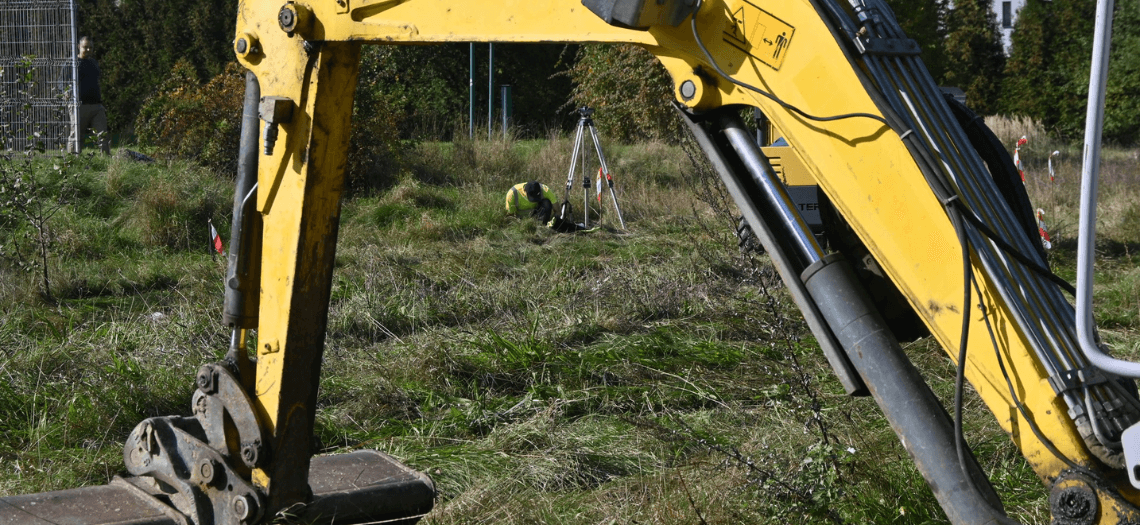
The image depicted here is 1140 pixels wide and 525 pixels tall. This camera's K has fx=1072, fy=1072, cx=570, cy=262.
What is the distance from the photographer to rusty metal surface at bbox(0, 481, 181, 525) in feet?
12.4

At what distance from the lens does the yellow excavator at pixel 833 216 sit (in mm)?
1999

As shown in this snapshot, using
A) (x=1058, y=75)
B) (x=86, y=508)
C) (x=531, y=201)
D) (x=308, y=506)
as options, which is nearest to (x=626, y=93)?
(x=531, y=201)

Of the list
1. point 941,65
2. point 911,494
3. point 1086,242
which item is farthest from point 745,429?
point 941,65

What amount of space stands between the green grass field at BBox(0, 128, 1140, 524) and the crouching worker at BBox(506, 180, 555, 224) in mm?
995

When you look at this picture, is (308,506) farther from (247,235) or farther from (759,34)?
(759,34)

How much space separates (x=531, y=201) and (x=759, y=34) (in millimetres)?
10728

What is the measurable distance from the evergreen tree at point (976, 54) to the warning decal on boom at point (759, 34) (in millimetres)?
27236

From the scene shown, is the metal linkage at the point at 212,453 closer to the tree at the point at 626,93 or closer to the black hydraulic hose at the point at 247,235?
the black hydraulic hose at the point at 247,235

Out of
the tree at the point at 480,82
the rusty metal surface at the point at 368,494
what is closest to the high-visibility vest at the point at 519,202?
the tree at the point at 480,82

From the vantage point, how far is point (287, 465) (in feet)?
11.1

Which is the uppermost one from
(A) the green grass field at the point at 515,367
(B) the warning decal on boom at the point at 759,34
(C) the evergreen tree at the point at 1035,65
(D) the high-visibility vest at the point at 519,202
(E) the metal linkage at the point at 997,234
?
(C) the evergreen tree at the point at 1035,65

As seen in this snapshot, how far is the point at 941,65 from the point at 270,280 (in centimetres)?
2403

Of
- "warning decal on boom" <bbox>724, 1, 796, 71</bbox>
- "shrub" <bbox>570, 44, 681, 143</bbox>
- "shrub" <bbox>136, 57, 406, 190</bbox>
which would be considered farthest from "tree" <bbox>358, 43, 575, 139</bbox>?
"warning decal on boom" <bbox>724, 1, 796, 71</bbox>

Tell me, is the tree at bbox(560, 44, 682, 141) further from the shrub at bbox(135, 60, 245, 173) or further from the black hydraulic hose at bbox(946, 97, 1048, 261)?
the black hydraulic hose at bbox(946, 97, 1048, 261)
